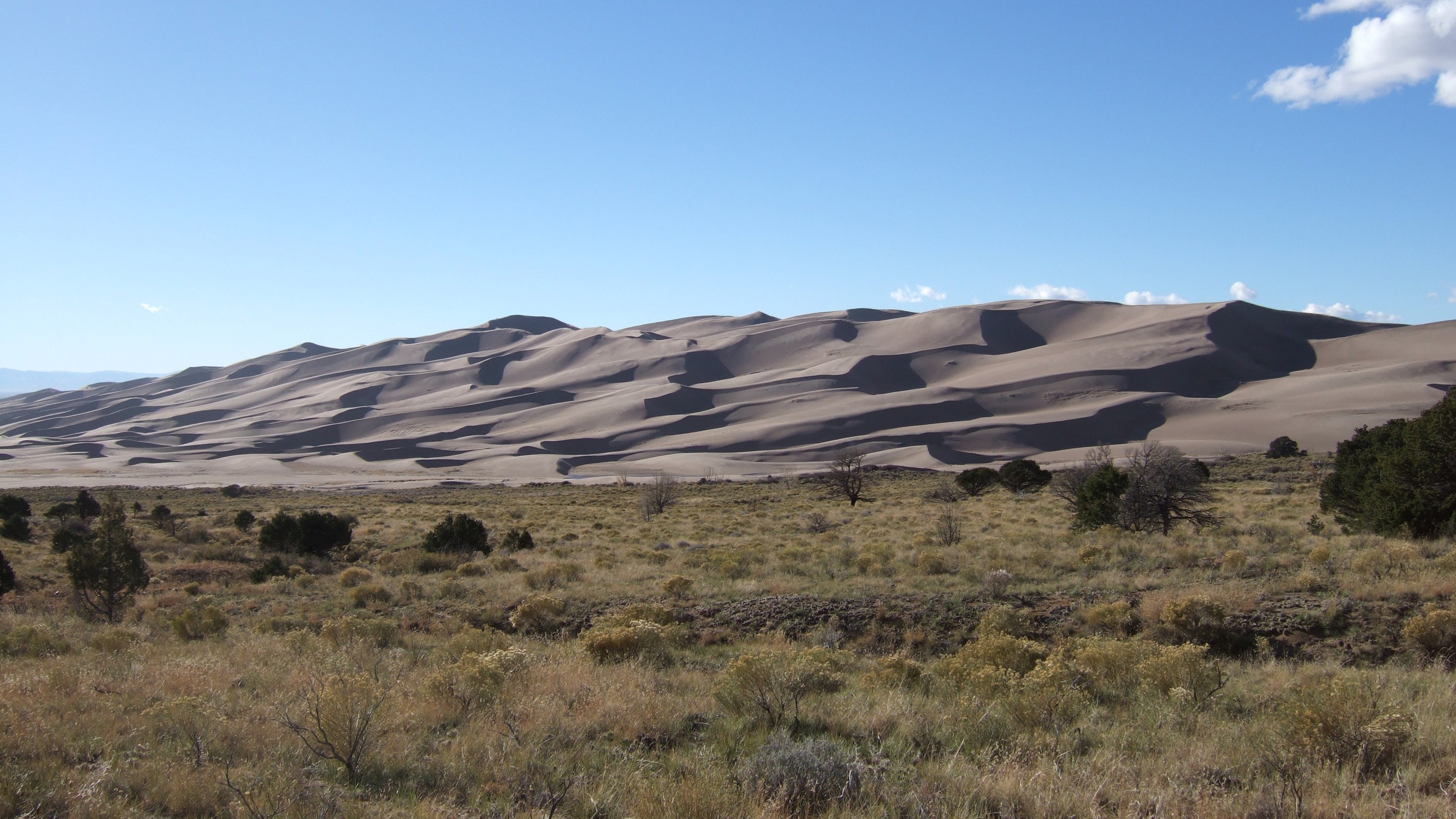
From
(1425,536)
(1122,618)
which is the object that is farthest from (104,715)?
(1425,536)

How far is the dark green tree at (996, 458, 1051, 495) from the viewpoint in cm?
3562

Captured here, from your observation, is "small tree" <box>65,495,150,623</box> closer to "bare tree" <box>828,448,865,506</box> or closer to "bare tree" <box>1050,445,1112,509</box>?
"bare tree" <box>1050,445,1112,509</box>

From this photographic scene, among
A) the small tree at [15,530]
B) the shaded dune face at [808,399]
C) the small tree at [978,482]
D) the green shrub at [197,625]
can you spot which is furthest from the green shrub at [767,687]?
the shaded dune face at [808,399]

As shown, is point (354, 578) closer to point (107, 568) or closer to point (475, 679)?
point (107, 568)

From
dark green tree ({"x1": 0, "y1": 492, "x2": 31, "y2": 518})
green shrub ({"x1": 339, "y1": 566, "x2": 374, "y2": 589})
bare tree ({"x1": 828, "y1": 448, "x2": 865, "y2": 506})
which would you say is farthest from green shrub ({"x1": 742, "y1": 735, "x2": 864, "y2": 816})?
dark green tree ({"x1": 0, "y1": 492, "x2": 31, "y2": 518})

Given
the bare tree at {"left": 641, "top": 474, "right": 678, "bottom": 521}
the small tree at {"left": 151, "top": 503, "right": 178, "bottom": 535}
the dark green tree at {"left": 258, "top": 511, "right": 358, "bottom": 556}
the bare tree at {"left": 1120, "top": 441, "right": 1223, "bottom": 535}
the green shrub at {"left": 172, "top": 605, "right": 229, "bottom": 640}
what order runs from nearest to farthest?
the green shrub at {"left": 172, "top": 605, "right": 229, "bottom": 640}, the bare tree at {"left": 1120, "top": 441, "right": 1223, "bottom": 535}, the dark green tree at {"left": 258, "top": 511, "right": 358, "bottom": 556}, the small tree at {"left": 151, "top": 503, "right": 178, "bottom": 535}, the bare tree at {"left": 641, "top": 474, "right": 678, "bottom": 521}

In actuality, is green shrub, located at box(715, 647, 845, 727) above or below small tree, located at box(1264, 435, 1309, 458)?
above

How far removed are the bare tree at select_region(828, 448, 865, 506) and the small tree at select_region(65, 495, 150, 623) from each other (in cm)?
2428

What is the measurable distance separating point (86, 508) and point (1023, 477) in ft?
128

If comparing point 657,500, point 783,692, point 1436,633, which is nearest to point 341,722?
point 783,692

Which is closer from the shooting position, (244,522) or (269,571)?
(269,571)

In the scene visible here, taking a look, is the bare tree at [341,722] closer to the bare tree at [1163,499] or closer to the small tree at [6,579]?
the small tree at [6,579]

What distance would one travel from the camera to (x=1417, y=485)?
13156 millimetres

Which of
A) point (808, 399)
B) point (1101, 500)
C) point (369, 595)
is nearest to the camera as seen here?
point (369, 595)
